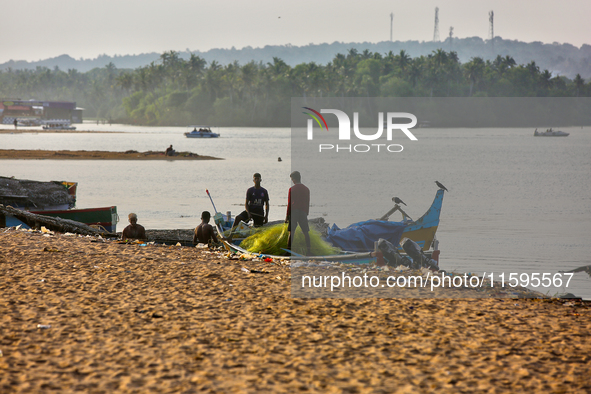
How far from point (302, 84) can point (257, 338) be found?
152m

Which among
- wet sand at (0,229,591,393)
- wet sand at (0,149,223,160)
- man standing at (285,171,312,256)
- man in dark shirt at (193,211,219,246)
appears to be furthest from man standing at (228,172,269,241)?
wet sand at (0,149,223,160)

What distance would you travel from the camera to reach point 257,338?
6.59 metres

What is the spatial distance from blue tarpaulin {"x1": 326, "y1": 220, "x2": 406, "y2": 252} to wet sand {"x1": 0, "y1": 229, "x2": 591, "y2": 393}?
3053 mm

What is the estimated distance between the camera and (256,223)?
14.5 m

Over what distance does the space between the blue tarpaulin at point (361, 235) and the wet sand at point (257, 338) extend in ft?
10.0

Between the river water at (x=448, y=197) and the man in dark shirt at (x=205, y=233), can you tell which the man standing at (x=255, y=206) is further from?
the river water at (x=448, y=197)

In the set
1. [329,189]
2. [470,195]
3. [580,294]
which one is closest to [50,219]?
[580,294]

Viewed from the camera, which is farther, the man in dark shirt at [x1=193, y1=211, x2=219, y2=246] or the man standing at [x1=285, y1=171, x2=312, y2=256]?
the man in dark shirt at [x1=193, y1=211, x2=219, y2=246]

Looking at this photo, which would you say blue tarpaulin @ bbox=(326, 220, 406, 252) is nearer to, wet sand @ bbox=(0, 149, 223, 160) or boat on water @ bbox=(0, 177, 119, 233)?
boat on water @ bbox=(0, 177, 119, 233)

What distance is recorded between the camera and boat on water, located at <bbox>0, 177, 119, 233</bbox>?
17734 millimetres

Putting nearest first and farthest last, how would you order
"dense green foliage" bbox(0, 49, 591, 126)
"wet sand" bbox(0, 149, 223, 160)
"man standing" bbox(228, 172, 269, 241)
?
1. "man standing" bbox(228, 172, 269, 241)
2. "wet sand" bbox(0, 149, 223, 160)
3. "dense green foliage" bbox(0, 49, 591, 126)

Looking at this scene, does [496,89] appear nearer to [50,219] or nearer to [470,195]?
[470,195]

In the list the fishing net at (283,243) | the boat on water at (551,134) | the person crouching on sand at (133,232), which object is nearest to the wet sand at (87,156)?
the person crouching on sand at (133,232)

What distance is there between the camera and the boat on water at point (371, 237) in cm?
1172
